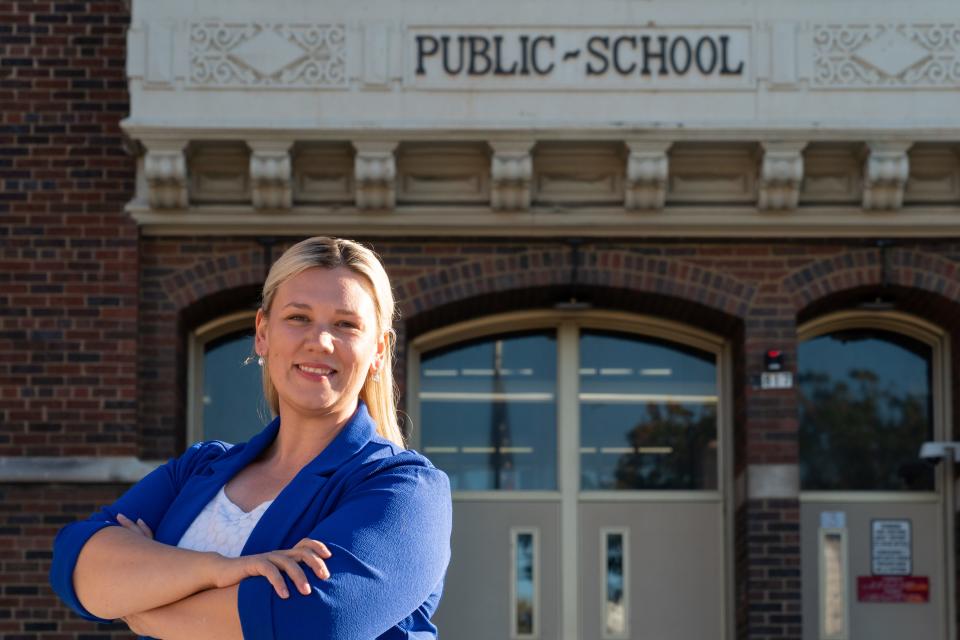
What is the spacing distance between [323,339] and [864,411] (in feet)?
27.0

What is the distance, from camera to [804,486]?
10.6 metres

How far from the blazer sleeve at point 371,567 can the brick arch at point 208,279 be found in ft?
23.5

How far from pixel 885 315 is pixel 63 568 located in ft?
27.1

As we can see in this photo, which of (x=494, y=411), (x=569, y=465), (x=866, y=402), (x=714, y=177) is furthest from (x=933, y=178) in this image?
(x=494, y=411)

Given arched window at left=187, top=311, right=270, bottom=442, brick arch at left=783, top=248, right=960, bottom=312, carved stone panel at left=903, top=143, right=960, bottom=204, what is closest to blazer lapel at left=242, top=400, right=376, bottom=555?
brick arch at left=783, top=248, right=960, bottom=312

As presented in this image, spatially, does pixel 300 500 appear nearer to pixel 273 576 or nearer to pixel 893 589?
pixel 273 576

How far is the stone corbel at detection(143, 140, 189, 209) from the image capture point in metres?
9.60

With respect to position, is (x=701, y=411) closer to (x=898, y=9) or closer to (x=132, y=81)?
(x=898, y=9)

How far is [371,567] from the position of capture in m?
2.70

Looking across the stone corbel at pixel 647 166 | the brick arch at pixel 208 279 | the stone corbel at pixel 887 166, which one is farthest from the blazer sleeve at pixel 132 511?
the stone corbel at pixel 887 166

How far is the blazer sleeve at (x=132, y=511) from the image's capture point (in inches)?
120

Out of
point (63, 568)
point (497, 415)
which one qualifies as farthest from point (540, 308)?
point (63, 568)

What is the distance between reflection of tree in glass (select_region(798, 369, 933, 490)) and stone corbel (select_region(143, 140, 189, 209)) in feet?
13.1

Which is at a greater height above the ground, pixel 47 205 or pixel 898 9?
pixel 898 9
